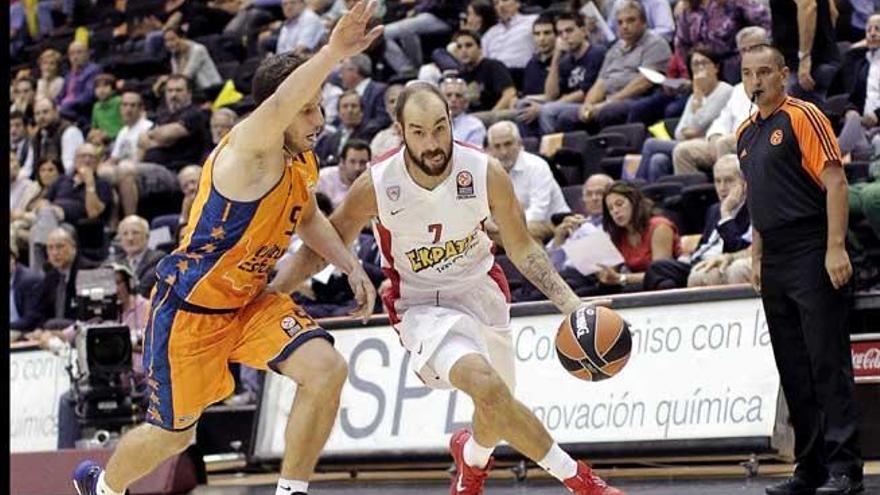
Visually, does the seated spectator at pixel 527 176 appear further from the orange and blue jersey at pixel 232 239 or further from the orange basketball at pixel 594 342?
the orange and blue jersey at pixel 232 239

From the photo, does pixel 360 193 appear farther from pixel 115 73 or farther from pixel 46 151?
pixel 115 73

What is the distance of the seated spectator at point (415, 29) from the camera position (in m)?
Result: 14.7

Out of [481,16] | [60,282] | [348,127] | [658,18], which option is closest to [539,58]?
[481,16]

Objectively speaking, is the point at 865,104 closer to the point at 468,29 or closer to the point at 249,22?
the point at 468,29

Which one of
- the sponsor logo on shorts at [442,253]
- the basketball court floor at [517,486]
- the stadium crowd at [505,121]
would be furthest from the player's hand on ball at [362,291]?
the stadium crowd at [505,121]

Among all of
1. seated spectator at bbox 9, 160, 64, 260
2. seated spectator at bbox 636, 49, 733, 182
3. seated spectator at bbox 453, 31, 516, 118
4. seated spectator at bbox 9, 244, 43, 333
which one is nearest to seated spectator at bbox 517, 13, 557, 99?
seated spectator at bbox 453, 31, 516, 118

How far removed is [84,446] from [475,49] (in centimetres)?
489

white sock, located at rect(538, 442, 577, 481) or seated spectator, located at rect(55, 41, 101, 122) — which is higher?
white sock, located at rect(538, 442, 577, 481)

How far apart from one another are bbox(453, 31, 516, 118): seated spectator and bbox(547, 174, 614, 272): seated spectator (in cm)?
261

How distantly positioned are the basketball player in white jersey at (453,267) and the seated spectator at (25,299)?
7247 mm

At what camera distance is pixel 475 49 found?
1298 cm

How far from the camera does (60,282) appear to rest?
12875mm

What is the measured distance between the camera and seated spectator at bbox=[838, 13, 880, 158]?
951cm

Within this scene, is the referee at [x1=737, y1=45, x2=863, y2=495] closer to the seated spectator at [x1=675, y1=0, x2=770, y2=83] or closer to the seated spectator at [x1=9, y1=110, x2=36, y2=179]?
the seated spectator at [x1=675, y1=0, x2=770, y2=83]
